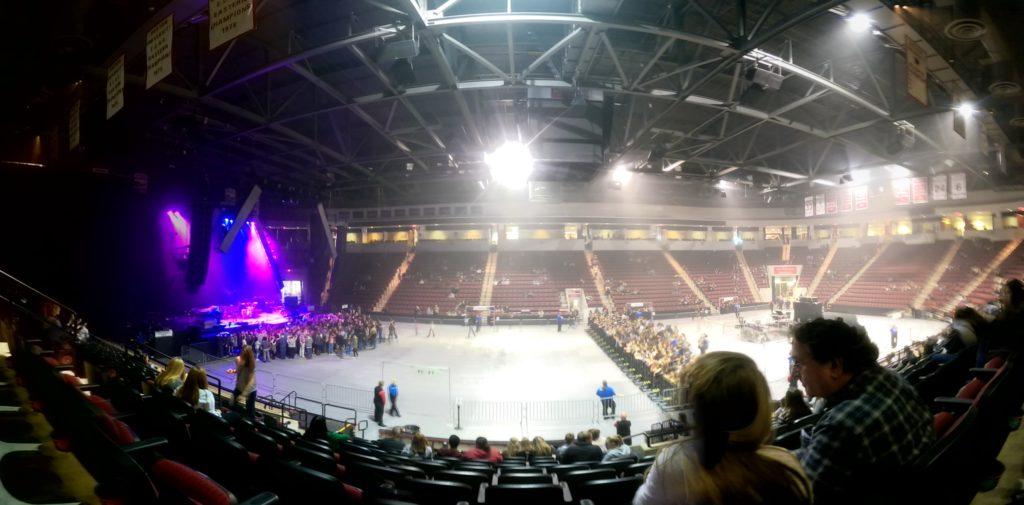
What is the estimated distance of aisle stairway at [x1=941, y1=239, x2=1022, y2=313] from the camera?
71.4 feet

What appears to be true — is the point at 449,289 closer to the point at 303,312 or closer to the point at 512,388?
the point at 303,312

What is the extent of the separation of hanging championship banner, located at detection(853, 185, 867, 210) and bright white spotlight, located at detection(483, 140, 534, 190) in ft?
62.9

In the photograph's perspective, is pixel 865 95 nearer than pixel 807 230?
Yes

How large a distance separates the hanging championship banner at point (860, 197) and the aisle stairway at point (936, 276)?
379 inches

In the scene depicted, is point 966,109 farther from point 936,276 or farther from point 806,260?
point 806,260

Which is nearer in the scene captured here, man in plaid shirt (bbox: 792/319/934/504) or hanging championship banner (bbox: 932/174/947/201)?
man in plaid shirt (bbox: 792/319/934/504)

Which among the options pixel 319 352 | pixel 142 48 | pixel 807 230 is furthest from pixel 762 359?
pixel 807 230

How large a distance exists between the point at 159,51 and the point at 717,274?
34.2 m

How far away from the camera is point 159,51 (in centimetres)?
487

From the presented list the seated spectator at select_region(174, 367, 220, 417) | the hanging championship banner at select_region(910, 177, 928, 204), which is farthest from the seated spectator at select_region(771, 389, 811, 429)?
the hanging championship banner at select_region(910, 177, 928, 204)

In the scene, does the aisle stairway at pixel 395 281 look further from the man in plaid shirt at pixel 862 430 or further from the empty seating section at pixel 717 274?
the man in plaid shirt at pixel 862 430

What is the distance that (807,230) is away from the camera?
108 ft

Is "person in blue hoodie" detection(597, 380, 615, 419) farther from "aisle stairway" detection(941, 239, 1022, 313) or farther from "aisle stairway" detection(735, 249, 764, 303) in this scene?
"aisle stairway" detection(735, 249, 764, 303)

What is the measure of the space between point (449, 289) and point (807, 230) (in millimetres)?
31611
